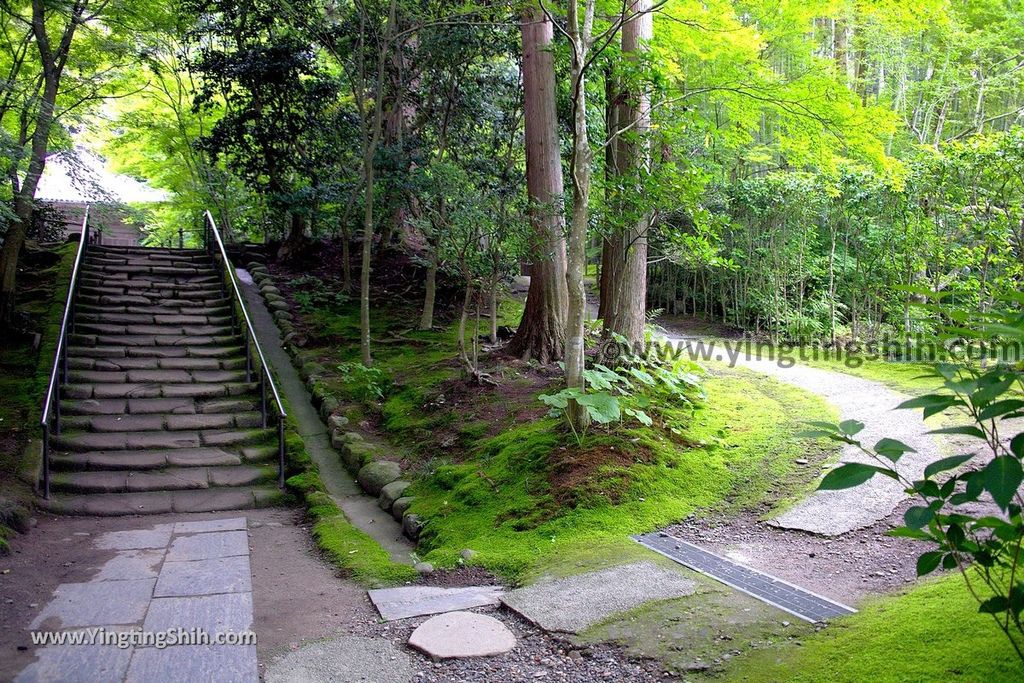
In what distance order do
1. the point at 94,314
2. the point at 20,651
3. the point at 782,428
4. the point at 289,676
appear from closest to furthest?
the point at 289,676
the point at 20,651
the point at 782,428
the point at 94,314

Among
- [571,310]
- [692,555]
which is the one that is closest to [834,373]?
[571,310]

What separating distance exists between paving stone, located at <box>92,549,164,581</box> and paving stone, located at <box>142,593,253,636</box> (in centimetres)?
55

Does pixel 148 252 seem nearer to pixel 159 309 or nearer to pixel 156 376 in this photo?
pixel 159 309

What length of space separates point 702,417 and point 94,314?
7871mm

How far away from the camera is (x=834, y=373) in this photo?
8344mm

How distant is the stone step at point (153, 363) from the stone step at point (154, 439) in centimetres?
136

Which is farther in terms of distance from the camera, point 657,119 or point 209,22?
point 209,22

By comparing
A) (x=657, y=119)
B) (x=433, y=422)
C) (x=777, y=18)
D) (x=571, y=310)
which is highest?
(x=777, y=18)

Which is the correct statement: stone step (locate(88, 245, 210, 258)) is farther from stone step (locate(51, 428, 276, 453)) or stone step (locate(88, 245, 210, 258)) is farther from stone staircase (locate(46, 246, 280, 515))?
stone step (locate(51, 428, 276, 453))

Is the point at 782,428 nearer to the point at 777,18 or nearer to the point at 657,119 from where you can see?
the point at 657,119

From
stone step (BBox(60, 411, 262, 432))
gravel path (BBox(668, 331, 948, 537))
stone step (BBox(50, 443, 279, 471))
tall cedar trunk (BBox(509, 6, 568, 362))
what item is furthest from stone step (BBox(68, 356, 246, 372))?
gravel path (BBox(668, 331, 948, 537))

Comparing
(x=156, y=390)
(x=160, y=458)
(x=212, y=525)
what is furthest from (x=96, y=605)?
(x=156, y=390)

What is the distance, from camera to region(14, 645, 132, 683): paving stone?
3.13 meters

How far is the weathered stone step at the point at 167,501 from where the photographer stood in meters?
5.82
